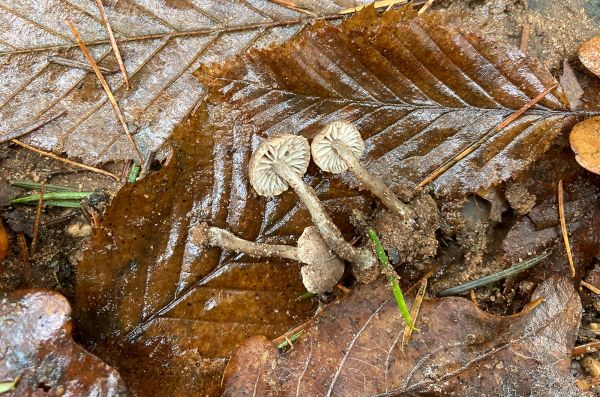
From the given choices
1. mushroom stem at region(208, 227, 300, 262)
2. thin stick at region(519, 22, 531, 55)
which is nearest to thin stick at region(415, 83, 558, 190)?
thin stick at region(519, 22, 531, 55)

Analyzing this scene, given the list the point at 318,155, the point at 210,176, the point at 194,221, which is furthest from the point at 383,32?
the point at 194,221

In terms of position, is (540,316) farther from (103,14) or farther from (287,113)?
(103,14)

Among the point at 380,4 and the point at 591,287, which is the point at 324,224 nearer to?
the point at 380,4

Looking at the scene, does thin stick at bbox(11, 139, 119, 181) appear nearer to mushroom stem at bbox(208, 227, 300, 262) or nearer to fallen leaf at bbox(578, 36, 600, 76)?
mushroom stem at bbox(208, 227, 300, 262)

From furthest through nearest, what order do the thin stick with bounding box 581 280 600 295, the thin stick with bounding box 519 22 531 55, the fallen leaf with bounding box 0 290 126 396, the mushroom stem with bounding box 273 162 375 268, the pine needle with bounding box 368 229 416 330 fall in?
the thin stick with bounding box 519 22 531 55 < the thin stick with bounding box 581 280 600 295 < the mushroom stem with bounding box 273 162 375 268 < the pine needle with bounding box 368 229 416 330 < the fallen leaf with bounding box 0 290 126 396

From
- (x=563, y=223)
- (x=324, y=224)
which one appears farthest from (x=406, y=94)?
(x=563, y=223)
